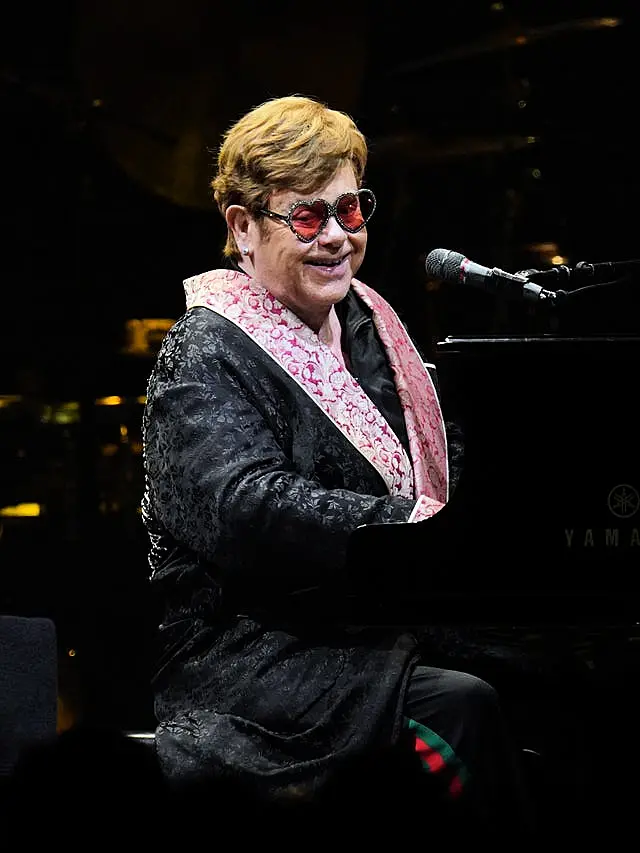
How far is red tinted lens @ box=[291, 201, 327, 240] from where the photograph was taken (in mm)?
2697

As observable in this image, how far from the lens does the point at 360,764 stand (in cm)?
148

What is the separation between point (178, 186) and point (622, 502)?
214 cm

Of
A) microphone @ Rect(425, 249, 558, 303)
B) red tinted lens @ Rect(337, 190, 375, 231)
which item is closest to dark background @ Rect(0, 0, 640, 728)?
red tinted lens @ Rect(337, 190, 375, 231)

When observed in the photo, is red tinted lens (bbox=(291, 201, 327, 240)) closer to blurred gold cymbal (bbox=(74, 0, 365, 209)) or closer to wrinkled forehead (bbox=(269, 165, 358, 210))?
wrinkled forehead (bbox=(269, 165, 358, 210))

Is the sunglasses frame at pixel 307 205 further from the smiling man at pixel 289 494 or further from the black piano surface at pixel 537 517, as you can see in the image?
the black piano surface at pixel 537 517

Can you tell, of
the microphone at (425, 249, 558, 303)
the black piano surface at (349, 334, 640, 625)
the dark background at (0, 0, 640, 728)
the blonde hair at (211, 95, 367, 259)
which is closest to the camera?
the black piano surface at (349, 334, 640, 625)

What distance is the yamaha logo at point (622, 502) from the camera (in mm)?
2250

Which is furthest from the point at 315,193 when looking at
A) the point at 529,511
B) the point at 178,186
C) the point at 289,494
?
the point at 178,186

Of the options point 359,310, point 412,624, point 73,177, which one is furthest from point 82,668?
point 412,624

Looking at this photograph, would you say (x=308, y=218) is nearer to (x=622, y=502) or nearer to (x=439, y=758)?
(x=622, y=502)

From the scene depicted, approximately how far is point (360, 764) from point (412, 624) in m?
0.80

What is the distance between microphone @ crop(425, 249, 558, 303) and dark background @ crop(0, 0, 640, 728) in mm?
1382

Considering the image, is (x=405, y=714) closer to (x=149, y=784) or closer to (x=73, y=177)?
(x=149, y=784)

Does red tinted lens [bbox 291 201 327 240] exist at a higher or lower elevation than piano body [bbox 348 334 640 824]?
higher
